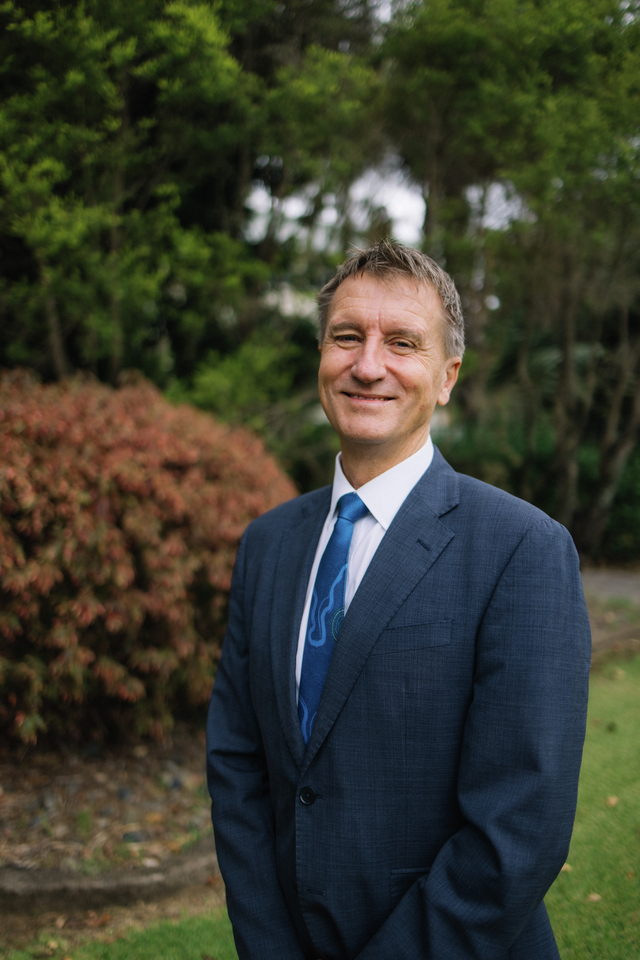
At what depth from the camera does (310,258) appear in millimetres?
7430

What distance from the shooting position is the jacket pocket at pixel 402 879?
4.62 ft

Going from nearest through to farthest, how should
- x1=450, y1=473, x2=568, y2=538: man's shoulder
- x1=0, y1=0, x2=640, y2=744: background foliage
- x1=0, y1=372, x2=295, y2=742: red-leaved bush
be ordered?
x1=450, y1=473, x2=568, y2=538: man's shoulder
x1=0, y1=372, x2=295, y2=742: red-leaved bush
x1=0, y1=0, x2=640, y2=744: background foliage

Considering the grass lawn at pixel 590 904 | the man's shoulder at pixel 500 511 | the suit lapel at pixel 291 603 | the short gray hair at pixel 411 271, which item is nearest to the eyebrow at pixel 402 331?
the short gray hair at pixel 411 271

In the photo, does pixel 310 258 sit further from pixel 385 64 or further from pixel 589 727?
pixel 589 727

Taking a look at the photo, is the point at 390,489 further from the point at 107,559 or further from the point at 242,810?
the point at 107,559

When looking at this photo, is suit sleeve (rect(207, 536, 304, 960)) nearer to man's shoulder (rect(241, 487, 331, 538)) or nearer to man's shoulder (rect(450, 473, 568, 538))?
man's shoulder (rect(241, 487, 331, 538))

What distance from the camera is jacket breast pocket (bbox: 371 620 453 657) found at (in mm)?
1392

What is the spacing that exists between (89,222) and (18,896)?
4.29 m

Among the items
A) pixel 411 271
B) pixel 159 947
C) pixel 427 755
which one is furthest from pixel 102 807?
pixel 411 271

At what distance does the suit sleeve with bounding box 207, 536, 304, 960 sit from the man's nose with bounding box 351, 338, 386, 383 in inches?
27.1

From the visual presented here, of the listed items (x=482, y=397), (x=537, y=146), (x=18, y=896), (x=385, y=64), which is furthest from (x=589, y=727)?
(x=482, y=397)

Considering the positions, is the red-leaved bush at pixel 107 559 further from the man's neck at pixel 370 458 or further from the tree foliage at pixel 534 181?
the tree foliage at pixel 534 181

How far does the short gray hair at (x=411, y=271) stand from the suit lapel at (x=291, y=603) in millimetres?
527

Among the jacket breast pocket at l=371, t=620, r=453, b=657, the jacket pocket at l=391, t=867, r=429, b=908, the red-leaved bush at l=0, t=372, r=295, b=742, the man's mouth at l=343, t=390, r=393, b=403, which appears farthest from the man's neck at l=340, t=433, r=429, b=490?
the red-leaved bush at l=0, t=372, r=295, b=742
